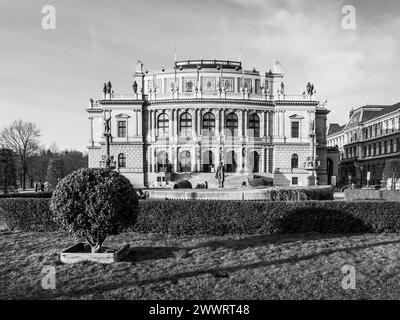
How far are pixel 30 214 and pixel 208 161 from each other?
144ft

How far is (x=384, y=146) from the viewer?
6744cm

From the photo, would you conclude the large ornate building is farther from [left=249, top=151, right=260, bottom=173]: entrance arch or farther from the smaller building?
the smaller building

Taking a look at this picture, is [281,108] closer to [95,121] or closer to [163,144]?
[163,144]

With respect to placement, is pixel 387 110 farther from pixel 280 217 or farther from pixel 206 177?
pixel 280 217

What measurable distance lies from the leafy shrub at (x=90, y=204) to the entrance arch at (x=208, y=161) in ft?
157

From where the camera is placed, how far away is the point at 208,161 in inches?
2281

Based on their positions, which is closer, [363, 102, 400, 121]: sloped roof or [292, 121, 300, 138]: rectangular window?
[292, 121, 300, 138]: rectangular window

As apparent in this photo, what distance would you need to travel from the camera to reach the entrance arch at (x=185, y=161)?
191ft

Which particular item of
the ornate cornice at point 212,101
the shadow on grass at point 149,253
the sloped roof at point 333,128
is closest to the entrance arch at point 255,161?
the ornate cornice at point 212,101

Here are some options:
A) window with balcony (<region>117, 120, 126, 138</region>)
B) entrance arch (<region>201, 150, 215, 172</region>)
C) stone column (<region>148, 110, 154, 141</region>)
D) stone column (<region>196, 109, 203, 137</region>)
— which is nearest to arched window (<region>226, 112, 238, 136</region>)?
stone column (<region>196, 109, 203, 137</region>)

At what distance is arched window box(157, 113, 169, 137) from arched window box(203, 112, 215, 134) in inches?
276

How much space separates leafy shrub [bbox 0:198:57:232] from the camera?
15.1 meters
